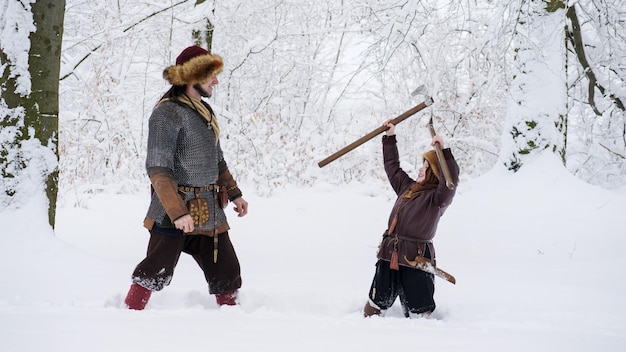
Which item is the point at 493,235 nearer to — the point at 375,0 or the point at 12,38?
the point at 375,0

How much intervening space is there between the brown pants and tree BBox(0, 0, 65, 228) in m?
1.51

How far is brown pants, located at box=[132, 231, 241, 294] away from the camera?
11.4 feet

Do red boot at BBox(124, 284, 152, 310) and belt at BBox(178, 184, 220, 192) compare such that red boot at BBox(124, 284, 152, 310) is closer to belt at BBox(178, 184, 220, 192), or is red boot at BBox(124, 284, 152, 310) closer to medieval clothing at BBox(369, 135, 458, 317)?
belt at BBox(178, 184, 220, 192)

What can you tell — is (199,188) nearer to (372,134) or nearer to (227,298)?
(227,298)

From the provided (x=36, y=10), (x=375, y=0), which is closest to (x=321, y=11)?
(x=375, y=0)

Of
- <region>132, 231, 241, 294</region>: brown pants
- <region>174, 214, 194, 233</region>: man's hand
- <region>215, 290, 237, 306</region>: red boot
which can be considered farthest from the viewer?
<region>215, 290, 237, 306</region>: red boot

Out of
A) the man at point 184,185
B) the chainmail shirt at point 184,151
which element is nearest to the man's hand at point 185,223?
the man at point 184,185

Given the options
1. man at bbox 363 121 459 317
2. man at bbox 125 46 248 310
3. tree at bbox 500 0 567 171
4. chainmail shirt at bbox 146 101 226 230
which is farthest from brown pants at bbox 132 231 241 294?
tree at bbox 500 0 567 171

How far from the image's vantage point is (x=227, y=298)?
3791 millimetres

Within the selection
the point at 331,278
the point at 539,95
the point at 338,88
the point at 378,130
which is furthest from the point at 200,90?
the point at 338,88

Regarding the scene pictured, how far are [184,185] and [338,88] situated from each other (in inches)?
379

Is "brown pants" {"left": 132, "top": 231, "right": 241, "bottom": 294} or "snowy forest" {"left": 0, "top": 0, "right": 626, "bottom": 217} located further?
"snowy forest" {"left": 0, "top": 0, "right": 626, "bottom": 217}

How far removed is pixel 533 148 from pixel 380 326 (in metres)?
4.48

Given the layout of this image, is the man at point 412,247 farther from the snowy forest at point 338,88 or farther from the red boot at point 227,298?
the snowy forest at point 338,88
